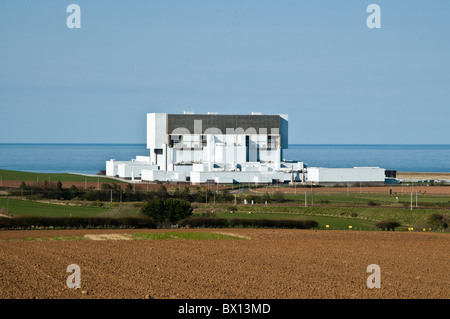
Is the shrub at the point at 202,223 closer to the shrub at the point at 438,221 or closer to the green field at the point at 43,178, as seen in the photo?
the shrub at the point at 438,221

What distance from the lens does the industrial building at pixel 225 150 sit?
61.9 meters

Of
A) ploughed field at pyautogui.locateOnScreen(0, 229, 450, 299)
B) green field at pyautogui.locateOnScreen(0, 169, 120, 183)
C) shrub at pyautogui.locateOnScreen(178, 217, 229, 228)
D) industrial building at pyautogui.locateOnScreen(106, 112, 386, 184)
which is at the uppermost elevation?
industrial building at pyautogui.locateOnScreen(106, 112, 386, 184)

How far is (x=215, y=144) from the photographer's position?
211ft

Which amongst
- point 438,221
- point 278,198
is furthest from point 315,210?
point 438,221

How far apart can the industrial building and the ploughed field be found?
32220 mm

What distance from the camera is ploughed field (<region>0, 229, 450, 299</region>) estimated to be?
15.3 metres

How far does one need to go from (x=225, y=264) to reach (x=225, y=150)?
1751 inches

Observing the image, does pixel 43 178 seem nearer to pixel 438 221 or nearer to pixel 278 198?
pixel 278 198

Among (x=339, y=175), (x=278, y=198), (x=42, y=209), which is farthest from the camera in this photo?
(x=339, y=175)

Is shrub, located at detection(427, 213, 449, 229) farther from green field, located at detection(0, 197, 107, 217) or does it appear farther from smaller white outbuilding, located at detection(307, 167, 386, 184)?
smaller white outbuilding, located at detection(307, 167, 386, 184)

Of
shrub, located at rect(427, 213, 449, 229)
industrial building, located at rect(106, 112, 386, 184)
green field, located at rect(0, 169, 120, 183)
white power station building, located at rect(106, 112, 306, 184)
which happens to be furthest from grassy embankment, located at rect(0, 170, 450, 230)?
green field, located at rect(0, 169, 120, 183)

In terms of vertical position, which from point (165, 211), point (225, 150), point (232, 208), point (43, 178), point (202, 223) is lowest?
point (202, 223)
